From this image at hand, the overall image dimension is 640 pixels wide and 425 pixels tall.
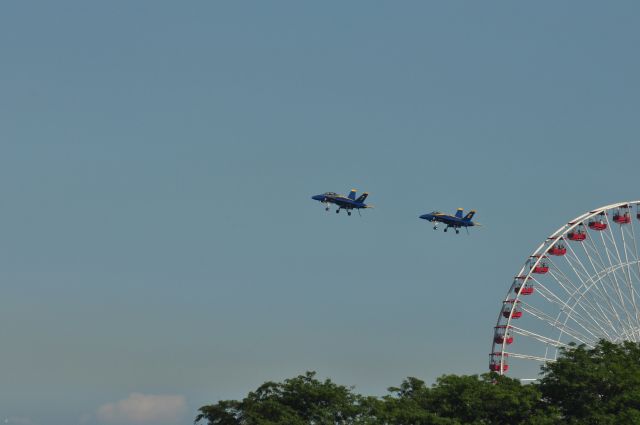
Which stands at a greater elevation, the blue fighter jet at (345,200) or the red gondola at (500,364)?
the blue fighter jet at (345,200)

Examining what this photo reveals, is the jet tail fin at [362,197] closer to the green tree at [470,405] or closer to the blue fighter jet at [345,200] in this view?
the blue fighter jet at [345,200]

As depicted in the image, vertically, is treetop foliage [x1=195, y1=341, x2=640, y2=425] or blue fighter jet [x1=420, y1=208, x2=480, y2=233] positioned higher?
blue fighter jet [x1=420, y1=208, x2=480, y2=233]

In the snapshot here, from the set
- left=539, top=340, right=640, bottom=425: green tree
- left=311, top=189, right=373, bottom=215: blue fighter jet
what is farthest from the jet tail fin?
left=539, top=340, right=640, bottom=425: green tree

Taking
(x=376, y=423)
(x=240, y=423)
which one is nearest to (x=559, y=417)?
(x=376, y=423)

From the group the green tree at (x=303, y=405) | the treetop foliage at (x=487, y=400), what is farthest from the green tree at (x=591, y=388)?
the green tree at (x=303, y=405)

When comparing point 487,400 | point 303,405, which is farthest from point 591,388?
point 303,405

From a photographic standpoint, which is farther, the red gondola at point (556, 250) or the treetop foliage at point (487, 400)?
the red gondola at point (556, 250)

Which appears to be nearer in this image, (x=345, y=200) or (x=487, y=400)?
(x=487, y=400)

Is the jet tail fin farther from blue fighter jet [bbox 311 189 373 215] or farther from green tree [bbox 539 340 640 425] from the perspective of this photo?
green tree [bbox 539 340 640 425]

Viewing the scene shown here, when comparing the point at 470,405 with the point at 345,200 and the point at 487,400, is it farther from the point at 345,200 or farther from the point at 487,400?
the point at 345,200

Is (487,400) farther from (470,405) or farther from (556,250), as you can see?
(556,250)

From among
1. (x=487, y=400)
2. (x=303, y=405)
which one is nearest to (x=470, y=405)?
(x=487, y=400)

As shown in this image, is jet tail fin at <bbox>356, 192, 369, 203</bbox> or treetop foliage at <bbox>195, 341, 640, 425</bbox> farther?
jet tail fin at <bbox>356, 192, 369, 203</bbox>

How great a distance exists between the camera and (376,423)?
134 m
